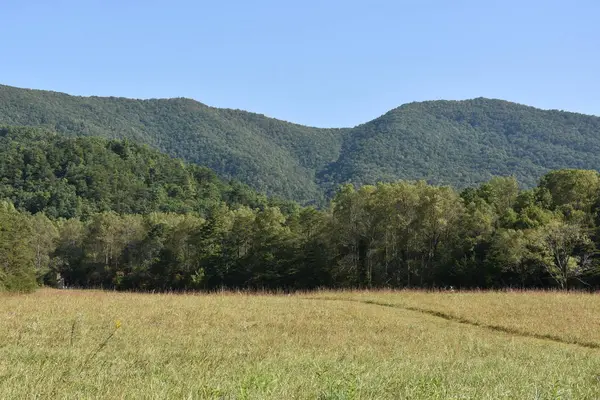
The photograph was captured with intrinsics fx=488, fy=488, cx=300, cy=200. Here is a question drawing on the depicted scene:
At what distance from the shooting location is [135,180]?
136m

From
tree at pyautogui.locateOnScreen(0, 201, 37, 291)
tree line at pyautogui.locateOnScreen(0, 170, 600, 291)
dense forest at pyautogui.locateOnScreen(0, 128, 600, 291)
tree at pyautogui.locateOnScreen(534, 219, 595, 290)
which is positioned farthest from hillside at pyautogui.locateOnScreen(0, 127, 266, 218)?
tree at pyautogui.locateOnScreen(534, 219, 595, 290)

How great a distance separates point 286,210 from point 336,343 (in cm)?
10962

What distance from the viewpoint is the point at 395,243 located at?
48.9 meters

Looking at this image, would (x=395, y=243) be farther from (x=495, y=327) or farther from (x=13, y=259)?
(x=13, y=259)

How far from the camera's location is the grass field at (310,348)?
15.5ft

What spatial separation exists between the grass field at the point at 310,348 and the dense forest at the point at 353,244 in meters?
16.1

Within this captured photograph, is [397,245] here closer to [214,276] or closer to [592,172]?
[592,172]

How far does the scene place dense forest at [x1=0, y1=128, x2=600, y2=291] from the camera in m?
40.2

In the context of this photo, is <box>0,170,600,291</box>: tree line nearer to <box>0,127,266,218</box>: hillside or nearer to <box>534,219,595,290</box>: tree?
<box>534,219,595,290</box>: tree

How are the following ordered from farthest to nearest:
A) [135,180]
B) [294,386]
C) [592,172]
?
[135,180]
[592,172]
[294,386]

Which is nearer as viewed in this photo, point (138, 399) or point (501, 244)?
point (138, 399)

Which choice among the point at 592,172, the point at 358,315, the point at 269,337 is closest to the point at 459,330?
the point at 358,315

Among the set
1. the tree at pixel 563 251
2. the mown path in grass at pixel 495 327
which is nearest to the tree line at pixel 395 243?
the tree at pixel 563 251

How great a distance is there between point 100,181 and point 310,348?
416 ft
